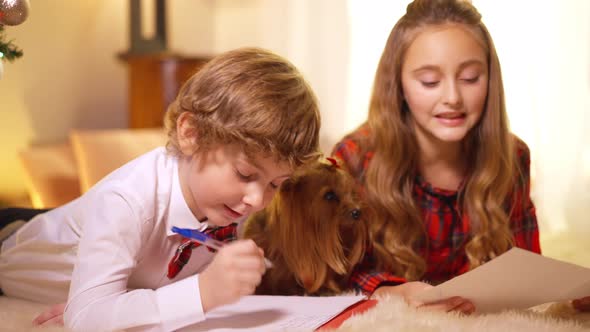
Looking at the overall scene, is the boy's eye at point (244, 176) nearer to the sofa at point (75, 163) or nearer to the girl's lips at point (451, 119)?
the girl's lips at point (451, 119)

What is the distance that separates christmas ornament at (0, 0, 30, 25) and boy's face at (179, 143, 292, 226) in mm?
299

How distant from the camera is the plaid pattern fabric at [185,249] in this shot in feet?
3.41

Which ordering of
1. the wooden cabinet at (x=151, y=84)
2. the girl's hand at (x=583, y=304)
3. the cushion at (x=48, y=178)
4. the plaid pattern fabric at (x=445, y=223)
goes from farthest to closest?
the wooden cabinet at (x=151, y=84), the cushion at (x=48, y=178), the plaid pattern fabric at (x=445, y=223), the girl's hand at (x=583, y=304)

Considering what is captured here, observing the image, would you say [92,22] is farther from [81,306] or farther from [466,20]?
[81,306]

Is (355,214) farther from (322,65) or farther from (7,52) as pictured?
(322,65)

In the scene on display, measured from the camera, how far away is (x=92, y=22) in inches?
96.8

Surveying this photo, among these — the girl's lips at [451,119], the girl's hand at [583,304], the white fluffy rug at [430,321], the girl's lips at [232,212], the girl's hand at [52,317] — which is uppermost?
the girl's lips at [451,119]

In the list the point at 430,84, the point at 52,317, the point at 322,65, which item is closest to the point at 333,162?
the point at 430,84

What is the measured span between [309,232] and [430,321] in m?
0.34

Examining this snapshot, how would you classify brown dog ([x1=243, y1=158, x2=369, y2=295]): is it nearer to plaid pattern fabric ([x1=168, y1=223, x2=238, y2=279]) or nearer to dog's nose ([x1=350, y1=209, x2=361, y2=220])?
dog's nose ([x1=350, y1=209, x2=361, y2=220])

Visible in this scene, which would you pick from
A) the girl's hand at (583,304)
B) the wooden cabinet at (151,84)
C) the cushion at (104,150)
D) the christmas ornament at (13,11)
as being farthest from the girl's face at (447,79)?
the wooden cabinet at (151,84)

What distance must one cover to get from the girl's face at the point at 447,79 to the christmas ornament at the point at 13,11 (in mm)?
681

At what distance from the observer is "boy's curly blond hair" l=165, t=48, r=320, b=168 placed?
0.94 metres

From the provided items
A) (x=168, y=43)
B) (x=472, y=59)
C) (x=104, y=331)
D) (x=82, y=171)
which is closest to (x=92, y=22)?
(x=168, y=43)
